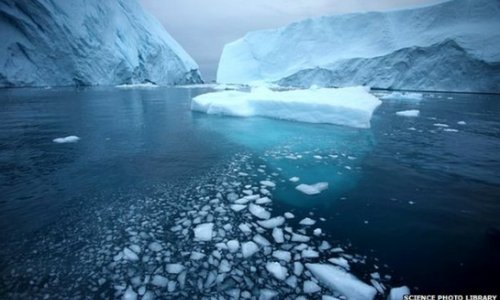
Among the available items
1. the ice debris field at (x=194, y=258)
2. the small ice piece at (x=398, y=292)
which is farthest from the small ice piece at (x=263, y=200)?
the small ice piece at (x=398, y=292)

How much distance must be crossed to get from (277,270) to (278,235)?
405 mm

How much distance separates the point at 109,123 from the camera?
691 cm

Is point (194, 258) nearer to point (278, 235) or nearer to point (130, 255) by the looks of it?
point (130, 255)

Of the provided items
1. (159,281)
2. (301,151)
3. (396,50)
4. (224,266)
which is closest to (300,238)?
(224,266)

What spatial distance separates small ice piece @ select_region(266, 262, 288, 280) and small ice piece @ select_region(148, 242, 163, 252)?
30.8 inches

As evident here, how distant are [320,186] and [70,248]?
7.99ft

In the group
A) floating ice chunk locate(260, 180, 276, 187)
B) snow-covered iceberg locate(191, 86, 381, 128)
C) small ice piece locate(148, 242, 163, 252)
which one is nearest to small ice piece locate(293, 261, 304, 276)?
small ice piece locate(148, 242, 163, 252)

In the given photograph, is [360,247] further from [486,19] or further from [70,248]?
[486,19]

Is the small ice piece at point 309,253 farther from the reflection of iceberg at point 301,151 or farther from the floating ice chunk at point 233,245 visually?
the reflection of iceberg at point 301,151

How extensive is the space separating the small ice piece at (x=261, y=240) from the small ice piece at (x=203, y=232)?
0.36 m

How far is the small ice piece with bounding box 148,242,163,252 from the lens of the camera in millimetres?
1870

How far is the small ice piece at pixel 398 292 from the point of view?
58.7 inches

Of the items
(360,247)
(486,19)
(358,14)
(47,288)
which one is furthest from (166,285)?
(358,14)

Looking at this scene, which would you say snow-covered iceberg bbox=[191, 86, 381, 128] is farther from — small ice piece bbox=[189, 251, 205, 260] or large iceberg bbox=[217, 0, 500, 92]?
large iceberg bbox=[217, 0, 500, 92]
